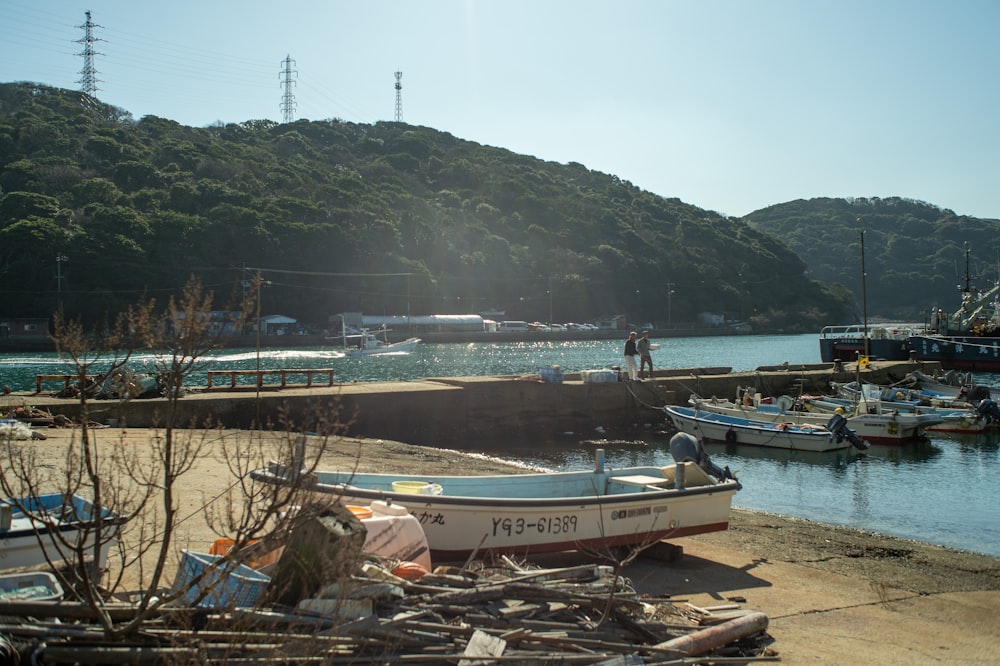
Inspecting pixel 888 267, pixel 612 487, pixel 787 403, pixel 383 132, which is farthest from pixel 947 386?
pixel 888 267

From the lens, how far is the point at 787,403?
25484 mm

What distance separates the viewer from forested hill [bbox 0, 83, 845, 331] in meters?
81.4

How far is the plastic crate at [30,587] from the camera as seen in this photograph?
529 cm

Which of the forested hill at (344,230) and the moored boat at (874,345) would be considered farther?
the forested hill at (344,230)

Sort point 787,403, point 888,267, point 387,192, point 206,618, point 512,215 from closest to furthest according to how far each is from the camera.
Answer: point 206,618
point 787,403
point 387,192
point 512,215
point 888,267

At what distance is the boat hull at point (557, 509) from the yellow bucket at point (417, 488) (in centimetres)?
19

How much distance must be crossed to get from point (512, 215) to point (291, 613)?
133297 mm

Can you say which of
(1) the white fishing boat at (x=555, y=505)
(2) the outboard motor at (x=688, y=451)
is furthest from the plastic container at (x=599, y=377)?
(1) the white fishing boat at (x=555, y=505)

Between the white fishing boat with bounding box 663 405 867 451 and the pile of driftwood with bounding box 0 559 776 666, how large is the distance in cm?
1678

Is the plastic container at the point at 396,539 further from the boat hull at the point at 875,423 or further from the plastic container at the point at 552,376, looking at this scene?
the boat hull at the point at 875,423

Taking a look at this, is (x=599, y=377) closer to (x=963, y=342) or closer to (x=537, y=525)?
(x=537, y=525)

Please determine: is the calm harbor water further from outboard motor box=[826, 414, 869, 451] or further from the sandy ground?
the sandy ground

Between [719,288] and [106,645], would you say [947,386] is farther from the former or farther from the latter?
[719,288]

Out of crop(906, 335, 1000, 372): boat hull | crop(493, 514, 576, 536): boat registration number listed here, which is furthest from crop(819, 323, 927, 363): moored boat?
crop(493, 514, 576, 536): boat registration number
